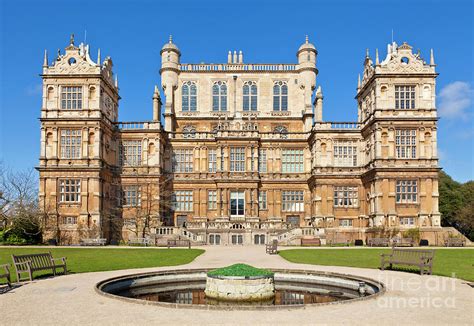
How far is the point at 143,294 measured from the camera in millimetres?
18734

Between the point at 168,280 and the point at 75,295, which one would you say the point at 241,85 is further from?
the point at 75,295

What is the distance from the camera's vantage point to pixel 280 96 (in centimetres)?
6178

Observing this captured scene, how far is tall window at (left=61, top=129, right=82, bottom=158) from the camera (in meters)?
49.3

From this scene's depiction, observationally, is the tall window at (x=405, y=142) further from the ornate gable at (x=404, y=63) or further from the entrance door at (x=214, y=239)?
the entrance door at (x=214, y=239)

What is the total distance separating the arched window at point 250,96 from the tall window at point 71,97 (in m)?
20.9

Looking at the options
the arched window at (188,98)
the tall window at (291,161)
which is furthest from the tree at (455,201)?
the arched window at (188,98)

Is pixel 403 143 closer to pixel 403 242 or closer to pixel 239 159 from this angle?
pixel 403 242

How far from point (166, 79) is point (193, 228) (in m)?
21.5

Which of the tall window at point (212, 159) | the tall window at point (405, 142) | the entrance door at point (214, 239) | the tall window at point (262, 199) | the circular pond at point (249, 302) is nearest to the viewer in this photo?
the circular pond at point (249, 302)

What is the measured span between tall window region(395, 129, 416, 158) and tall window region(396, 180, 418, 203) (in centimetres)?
275

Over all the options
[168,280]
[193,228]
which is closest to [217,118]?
[193,228]

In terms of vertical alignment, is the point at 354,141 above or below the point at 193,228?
above

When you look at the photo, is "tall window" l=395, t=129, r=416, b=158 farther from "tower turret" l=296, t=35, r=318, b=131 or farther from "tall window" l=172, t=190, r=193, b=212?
"tall window" l=172, t=190, r=193, b=212

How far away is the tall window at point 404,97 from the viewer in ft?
162
